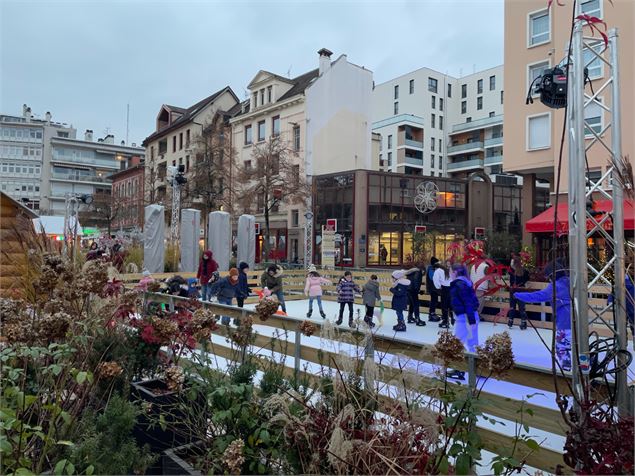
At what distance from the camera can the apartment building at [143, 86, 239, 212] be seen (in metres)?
42.3

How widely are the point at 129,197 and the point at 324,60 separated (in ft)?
91.3

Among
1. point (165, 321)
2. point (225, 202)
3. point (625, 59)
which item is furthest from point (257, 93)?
point (165, 321)

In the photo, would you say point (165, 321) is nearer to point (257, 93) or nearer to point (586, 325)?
point (586, 325)

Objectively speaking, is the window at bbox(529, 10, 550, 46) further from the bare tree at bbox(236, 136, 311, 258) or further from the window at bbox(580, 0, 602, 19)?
the bare tree at bbox(236, 136, 311, 258)

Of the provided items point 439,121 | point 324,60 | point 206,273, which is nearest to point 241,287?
point 206,273

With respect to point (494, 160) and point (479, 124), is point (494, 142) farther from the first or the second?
point (479, 124)

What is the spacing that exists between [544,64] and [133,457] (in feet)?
75.0

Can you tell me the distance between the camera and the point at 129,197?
5072cm

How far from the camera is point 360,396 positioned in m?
2.57

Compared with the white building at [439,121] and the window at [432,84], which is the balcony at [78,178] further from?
the window at [432,84]

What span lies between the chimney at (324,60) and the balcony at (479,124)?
24.0 m

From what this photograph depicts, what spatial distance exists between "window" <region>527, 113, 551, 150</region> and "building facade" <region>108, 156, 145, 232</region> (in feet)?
101

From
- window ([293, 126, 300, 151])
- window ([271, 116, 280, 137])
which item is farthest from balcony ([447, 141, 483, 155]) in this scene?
window ([271, 116, 280, 137])

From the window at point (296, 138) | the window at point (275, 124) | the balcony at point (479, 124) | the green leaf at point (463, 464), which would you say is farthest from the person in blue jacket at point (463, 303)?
the balcony at point (479, 124)
